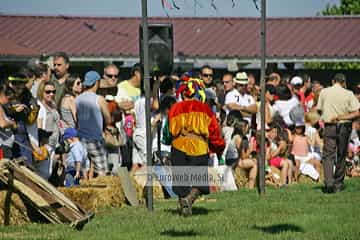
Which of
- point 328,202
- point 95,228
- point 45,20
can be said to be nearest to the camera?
point 95,228

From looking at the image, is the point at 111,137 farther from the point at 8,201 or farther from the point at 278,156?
the point at 8,201

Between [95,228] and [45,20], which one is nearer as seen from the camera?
[95,228]

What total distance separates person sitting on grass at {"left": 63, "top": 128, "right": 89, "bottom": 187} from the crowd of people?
0.02m

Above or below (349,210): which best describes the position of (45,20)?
above

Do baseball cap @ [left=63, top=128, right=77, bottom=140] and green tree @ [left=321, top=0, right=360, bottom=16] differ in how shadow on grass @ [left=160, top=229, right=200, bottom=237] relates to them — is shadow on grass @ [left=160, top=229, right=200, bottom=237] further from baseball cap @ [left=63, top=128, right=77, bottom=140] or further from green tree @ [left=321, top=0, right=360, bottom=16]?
green tree @ [left=321, top=0, right=360, bottom=16]

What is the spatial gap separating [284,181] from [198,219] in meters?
6.51

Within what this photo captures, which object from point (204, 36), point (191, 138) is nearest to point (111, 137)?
point (191, 138)

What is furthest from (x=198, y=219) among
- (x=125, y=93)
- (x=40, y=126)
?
(x=125, y=93)

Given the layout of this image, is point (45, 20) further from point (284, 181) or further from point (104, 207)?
point (104, 207)

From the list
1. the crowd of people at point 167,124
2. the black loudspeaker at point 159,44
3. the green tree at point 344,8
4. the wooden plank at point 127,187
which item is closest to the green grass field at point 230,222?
the wooden plank at point 127,187

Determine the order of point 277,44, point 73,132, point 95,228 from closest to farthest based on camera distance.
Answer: point 95,228 < point 73,132 < point 277,44

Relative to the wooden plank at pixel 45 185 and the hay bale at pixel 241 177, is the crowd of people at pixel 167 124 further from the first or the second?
the wooden plank at pixel 45 185

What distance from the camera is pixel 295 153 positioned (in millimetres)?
19844

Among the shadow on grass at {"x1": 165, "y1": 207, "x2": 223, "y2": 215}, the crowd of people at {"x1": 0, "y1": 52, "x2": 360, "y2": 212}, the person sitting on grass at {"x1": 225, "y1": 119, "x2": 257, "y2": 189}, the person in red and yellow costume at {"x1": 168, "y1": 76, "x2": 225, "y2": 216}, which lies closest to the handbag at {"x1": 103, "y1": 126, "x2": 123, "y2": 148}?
the crowd of people at {"x1": 0, "y1": 52, "x2": 360, "y2": 212}
